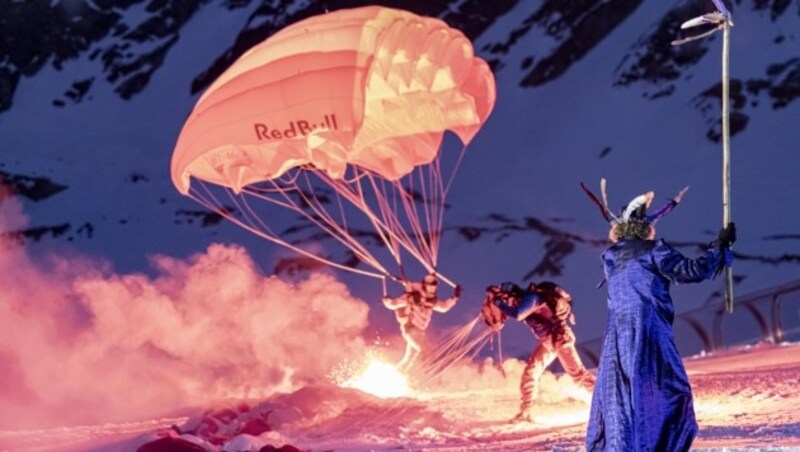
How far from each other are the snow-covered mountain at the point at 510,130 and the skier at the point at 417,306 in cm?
1257

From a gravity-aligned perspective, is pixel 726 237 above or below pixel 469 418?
above

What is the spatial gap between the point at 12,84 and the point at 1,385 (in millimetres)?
21954

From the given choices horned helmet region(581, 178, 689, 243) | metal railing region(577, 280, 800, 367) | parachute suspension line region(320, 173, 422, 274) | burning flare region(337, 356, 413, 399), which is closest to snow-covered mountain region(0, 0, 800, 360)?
metal railing region(577, 280, 800, 367)

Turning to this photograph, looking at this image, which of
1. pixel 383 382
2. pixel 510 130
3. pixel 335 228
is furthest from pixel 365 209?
pixel 510 130

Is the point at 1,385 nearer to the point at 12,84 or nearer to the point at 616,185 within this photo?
the point at 616,185

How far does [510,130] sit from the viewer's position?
33375 millimetres

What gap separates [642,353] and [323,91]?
6690 mm

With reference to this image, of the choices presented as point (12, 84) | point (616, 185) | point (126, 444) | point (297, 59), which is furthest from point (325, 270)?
point (126, 444)

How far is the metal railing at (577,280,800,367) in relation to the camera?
43.8 feet

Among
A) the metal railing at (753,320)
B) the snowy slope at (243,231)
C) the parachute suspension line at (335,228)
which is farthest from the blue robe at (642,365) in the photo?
the snowy slope at (243,231)

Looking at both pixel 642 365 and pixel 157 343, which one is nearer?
pixel 642 365

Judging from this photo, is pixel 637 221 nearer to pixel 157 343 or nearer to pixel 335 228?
pixel 157 343

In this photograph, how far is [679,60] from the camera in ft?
112

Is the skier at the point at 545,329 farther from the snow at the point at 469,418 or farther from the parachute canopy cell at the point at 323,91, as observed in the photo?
the parachute canopy cell at the point at 323,91
